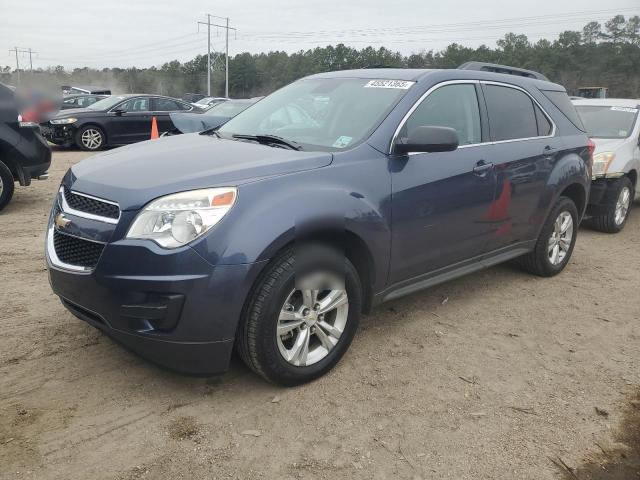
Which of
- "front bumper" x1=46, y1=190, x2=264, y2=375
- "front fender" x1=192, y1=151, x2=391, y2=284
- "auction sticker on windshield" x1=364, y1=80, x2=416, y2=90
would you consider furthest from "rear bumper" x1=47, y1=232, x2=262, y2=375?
"auction sticker on windshield" x1=364, y1=80, x2=416, y2=90

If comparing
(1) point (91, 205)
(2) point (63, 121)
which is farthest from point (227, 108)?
(1) point (91, 205)

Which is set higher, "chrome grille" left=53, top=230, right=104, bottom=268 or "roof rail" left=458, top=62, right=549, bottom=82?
"roof rail" left=458, top=62, right=549, bottom=82

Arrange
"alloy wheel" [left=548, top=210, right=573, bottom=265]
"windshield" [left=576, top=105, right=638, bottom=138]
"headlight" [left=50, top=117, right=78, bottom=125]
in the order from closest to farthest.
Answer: "alloy wheel" [left=548, top=210, right=573, bottom=265]
"windshield" [left=576, top=105, right=638, bottom=138]
"headlight" [left=50, top=117, right=78, bottom=125]

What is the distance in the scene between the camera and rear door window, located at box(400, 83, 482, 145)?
3730mm

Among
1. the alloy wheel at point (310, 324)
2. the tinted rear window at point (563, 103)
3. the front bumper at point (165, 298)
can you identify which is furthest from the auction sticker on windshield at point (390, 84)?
the tinted rear window at point (563, 103)

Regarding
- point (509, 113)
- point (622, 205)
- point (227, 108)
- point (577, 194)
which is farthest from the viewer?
point (227, 108)

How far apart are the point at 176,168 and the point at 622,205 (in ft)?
21.7

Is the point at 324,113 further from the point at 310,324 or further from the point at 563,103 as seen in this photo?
the point at 563,103

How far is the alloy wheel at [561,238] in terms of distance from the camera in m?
5.17

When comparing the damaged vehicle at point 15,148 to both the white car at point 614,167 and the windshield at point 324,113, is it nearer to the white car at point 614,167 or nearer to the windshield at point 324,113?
the windshield at point 324,113

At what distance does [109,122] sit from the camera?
45.2ft

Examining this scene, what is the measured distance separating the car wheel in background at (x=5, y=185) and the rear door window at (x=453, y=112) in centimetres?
559

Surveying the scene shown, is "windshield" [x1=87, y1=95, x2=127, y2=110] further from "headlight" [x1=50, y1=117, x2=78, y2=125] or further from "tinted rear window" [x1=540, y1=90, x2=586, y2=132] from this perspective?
"tinted rear window" [x1=540, y1=90, x2=586, y2=132]

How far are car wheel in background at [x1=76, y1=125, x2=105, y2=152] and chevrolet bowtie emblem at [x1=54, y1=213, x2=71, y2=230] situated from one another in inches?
446
